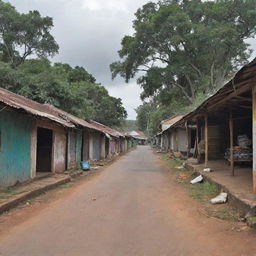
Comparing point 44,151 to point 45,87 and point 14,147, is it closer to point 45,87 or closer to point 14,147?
point 14,147

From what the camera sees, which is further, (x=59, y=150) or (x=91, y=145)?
(x=91, y=145)

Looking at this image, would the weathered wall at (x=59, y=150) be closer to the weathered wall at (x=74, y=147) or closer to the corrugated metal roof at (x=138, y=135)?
the weathered wall at (x=74, y=147)

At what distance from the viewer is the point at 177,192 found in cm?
923

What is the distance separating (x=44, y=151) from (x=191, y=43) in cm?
2235

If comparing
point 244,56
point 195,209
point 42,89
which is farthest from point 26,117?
point 244,56

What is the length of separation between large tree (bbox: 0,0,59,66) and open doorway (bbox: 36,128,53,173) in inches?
755

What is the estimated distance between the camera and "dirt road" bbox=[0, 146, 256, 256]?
4199 mm

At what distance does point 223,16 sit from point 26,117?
2809 cm

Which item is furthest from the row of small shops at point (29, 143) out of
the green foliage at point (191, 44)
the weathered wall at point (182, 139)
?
the green foliage at point (191, 44)

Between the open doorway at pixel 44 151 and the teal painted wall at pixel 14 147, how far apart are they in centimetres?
371

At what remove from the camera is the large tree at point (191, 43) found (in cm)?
2992

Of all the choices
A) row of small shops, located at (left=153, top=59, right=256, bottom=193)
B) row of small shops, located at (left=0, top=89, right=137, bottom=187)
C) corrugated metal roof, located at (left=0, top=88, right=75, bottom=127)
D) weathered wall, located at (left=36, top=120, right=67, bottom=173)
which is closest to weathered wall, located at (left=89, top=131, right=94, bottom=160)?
row of small shops, located at (left=0, top=89, right=137, bottom=187)

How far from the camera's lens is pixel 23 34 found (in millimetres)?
32188

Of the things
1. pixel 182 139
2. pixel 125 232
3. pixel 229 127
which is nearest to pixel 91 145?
pixel 182 139
